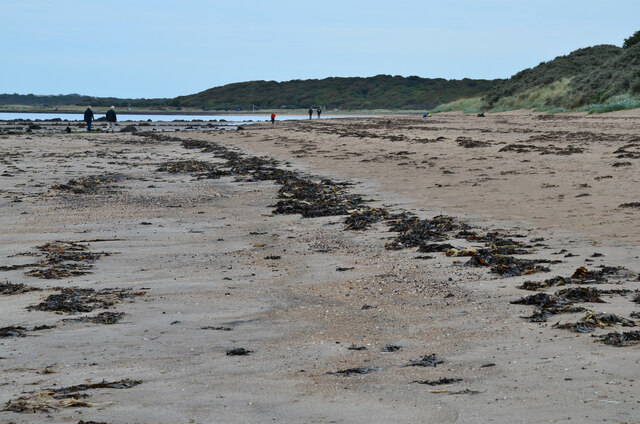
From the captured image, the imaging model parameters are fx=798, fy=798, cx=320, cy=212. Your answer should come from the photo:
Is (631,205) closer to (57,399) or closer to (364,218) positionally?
(364,218)

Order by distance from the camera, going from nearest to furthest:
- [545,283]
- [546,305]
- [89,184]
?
[546,305], [545,283], [89,184]

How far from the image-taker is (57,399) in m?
3.67

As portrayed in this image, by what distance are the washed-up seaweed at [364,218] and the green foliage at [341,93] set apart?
103 meters

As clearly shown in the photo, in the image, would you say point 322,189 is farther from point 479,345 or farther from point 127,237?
point 479,345

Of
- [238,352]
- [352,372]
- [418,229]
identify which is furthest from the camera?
[418,229]

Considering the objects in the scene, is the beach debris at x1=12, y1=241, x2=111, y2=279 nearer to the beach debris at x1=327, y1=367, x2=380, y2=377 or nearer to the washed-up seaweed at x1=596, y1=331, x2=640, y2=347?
the beach debris at x1=327, y1=367, x2=380, y2=377

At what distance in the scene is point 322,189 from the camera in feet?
43.1

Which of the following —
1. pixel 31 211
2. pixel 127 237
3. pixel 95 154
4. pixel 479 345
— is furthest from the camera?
pixel 95 154

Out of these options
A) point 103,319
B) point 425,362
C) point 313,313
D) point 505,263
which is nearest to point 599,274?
point 505,263

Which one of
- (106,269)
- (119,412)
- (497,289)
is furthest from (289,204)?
(119,412)

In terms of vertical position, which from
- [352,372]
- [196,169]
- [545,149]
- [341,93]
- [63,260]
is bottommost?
[196,169]

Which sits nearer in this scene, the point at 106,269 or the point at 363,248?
the point at 106,269

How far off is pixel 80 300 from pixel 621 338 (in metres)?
3.64

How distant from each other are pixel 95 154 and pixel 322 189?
11217 mm
